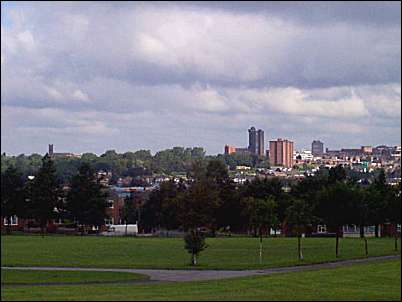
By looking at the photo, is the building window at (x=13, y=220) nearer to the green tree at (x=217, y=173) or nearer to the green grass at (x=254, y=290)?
the green tree at (x=217, y=173)

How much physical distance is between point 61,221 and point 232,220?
2431 centimetres

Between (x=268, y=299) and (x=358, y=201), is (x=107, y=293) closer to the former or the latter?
(x=268, y=299)

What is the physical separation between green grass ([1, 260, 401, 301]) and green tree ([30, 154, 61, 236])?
250ft

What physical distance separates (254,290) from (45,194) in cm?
8610

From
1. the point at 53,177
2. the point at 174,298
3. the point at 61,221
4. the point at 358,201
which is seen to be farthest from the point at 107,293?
the point at 61,221

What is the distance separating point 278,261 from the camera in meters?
53.8

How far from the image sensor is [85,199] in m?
118

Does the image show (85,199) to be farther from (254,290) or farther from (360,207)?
(254,290)

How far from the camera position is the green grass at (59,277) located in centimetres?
3566

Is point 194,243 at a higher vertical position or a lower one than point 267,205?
lower

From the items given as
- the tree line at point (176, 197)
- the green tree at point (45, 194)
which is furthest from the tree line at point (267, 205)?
the green tree at point (45, 194)

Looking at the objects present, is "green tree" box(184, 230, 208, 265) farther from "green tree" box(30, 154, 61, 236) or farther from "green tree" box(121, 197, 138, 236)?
"green tree" box(121, 197, 138, 236)

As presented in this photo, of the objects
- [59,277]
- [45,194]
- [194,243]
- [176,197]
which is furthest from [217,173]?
[59,277]

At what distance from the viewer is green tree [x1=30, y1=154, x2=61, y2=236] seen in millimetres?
109625
